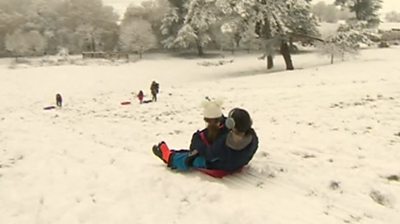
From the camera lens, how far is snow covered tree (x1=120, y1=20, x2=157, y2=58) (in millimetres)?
56594

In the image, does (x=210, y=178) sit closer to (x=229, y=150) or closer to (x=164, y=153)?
(x=229, y=150)

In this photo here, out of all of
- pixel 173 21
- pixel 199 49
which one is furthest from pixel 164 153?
pixel 173 21

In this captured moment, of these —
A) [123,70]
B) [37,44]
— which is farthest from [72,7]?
[123,70]

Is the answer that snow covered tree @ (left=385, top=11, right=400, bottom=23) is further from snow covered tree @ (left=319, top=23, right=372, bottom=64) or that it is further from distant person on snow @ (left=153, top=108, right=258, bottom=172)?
distant person on snow @ (left=153, top=108, right=258, bottom=172)

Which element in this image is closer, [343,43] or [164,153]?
[164,153]

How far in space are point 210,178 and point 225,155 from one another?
0.45 metres

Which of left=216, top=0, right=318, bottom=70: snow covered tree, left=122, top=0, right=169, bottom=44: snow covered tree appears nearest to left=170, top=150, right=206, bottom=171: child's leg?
left=216, top=0, right=318, bottom=70: snow covered tree

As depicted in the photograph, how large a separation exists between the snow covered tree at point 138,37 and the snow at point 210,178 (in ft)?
134

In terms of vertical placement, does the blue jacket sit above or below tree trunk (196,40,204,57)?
below

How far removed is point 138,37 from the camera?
5656cm

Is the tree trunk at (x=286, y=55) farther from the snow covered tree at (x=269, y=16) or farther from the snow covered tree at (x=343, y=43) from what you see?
the snow covered tree at (x=343, y=43)

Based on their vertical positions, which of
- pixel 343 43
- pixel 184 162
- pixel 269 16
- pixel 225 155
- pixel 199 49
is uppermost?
pixel 269 16

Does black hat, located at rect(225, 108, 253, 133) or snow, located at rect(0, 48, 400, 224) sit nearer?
snow, located at rect(0, 48, 400, 224)

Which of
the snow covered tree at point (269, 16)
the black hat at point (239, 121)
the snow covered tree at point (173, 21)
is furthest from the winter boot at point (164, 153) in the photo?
the snow covered tree at point (173, 21)
